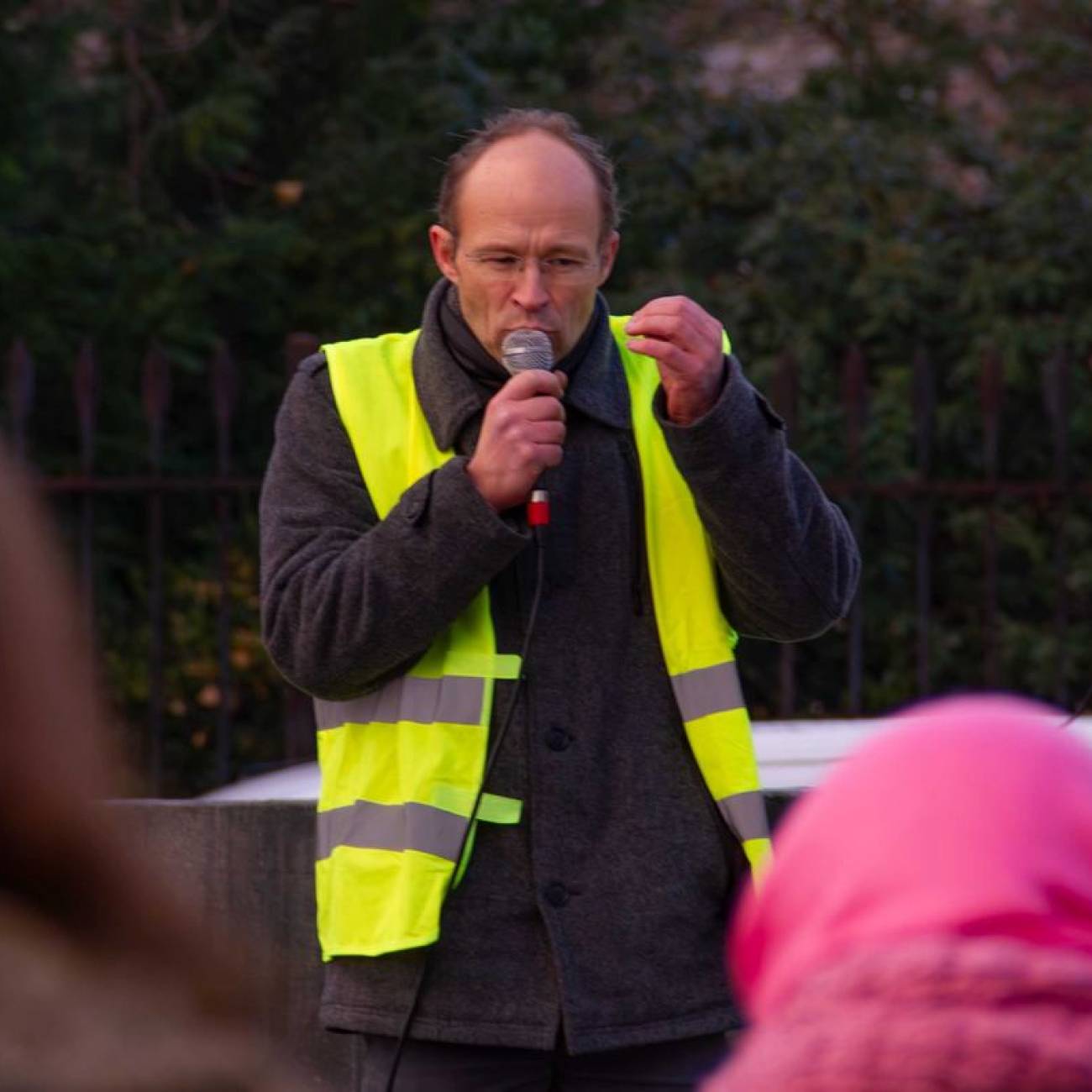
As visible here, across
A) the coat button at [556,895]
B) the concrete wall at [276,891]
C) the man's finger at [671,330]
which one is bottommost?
the concrete wall at [276,891]

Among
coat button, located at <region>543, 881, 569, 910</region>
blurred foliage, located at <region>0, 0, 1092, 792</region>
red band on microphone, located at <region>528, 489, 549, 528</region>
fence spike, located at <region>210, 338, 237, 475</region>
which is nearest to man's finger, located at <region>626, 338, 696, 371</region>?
red band on microphone, located at <region>528, 489, 549, 528</region>

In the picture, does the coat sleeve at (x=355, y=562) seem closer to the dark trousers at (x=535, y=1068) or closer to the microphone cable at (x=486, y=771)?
the microphone cable at (x=486, y=771)

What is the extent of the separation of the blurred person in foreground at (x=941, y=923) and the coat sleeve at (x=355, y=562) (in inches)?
62.5

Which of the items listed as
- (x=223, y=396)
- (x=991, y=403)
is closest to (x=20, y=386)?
(x=223, y=396)

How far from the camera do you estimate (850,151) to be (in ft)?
28.4

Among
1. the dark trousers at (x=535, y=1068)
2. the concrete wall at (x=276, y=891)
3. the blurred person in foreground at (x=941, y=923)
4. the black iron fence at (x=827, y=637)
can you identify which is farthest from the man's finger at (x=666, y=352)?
the black iron fence at (x=827, y=637)

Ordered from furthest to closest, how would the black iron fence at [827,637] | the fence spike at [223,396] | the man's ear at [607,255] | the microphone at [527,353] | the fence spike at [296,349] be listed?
1. the black iron fence at [827,637]
2. the fence spike at [223,396]
3. the fence spike at [296,349]
4. the man's ear at [607,255]
5. the microphone at [527,353]

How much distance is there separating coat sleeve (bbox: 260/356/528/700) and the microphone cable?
92 mm

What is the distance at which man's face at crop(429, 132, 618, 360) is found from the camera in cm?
310

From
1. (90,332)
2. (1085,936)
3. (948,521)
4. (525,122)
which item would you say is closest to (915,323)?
(948,521)

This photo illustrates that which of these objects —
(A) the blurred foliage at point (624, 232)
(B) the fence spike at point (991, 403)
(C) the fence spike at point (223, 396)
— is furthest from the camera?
(A) the blurred foliage at point (624, 232)

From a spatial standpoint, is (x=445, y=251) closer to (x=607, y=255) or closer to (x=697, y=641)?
(x=607, y=255)

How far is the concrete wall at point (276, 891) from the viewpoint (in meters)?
4.09

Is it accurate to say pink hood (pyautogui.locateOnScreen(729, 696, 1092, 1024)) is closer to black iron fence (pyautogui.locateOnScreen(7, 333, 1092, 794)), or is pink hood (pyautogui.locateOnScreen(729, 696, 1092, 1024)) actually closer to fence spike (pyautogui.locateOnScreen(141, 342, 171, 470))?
fence spike (pyautogui.locateOnScreen(141, 342, 171, 470))
